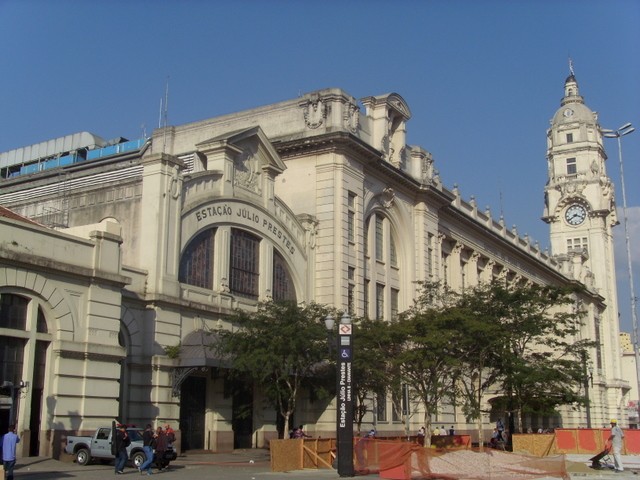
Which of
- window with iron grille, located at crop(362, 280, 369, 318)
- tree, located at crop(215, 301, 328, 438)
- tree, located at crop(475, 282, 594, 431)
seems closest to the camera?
tree, located at crop(215, 301, 328, 438)

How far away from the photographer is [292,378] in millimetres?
36125

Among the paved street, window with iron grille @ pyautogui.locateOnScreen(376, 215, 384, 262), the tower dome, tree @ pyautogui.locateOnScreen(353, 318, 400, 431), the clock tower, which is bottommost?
the paved street

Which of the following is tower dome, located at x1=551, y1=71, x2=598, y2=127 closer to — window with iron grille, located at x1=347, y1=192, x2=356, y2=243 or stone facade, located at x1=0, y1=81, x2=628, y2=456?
stone facade, located at x1=0, y1=81, x2=628, y2=456

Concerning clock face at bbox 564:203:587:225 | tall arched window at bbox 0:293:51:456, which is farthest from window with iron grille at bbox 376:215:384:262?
clock face at bbox 564:203:587:225

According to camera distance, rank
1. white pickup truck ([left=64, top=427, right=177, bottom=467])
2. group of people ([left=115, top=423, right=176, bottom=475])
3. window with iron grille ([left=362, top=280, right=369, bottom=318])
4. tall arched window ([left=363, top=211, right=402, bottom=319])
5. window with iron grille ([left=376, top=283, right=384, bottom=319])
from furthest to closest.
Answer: window with iron grille ([left=376, top=283, right=384, bottom=319]), tall arched window ([left=363, top=211, right=402, bottom=319]), window with iron grille ([left=362, top=280, right=369, bottom=318]), white pickup truck ([left=64, top=427, right=177, bottom=467]), group of people ([left=115, top=423, right=176, bottom=475])

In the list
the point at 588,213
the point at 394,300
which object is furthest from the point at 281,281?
the point at 588,213

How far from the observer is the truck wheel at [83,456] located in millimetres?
27922

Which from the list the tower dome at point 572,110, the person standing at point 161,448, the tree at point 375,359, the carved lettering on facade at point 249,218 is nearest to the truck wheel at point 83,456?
the person standing at point 161,448

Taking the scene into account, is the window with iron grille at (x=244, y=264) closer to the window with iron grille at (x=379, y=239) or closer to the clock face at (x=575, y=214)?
the window with iron grille at (x=379, y=239)

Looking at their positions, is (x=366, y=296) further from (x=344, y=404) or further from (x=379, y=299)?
(x=344, y=404)

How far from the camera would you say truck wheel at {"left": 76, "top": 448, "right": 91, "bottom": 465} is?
2792 centimetres

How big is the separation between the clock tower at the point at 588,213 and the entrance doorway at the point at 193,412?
260 ft

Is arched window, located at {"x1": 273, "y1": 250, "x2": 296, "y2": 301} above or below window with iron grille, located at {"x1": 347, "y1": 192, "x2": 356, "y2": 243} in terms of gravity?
below

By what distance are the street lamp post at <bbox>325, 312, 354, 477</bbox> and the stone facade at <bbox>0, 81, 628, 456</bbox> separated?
934cm
